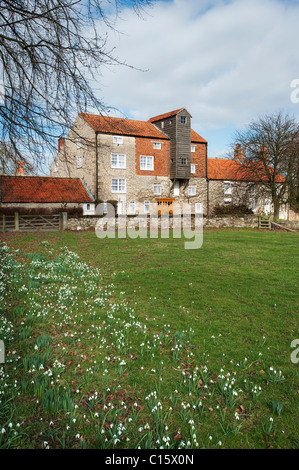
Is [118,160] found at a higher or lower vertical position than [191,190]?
higher

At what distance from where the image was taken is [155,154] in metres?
43.6

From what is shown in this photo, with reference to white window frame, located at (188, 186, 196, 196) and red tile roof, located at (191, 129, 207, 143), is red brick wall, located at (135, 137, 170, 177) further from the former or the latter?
red tile roof, located at (191, 129, 207, 143)

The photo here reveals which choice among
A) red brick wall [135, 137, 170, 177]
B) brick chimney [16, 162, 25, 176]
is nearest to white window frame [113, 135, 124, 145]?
red brick wall [135, 137, 170, 177]

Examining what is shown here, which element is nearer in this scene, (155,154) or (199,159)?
(155,154)

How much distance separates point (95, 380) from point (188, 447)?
183 centimetres

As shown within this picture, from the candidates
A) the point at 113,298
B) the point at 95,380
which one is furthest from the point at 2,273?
the point at 95,380

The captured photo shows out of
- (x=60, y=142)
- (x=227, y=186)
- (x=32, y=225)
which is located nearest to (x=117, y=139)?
(x=32, y=225)

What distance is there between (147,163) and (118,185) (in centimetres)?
548

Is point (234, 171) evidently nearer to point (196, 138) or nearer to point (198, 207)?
point (196, 138)

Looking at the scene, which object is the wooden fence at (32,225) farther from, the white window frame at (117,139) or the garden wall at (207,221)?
the white window frame at (117,139)

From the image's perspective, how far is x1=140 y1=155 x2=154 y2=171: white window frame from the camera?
140 ft

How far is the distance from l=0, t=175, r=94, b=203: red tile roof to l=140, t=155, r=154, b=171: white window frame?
869 cm

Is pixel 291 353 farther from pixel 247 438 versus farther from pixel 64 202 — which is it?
pixel 64 202

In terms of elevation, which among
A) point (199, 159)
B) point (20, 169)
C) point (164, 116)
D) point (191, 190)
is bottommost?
point (20, 169)
